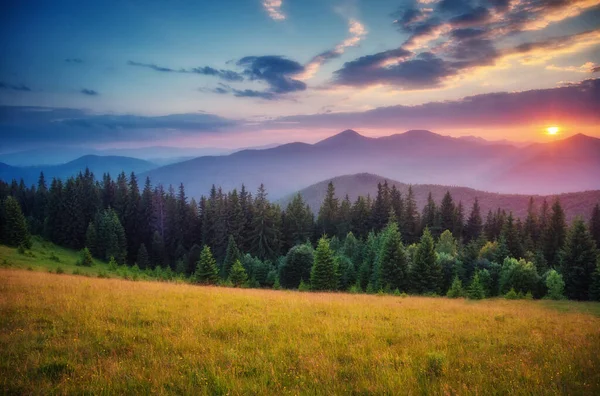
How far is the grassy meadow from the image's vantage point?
616 cm

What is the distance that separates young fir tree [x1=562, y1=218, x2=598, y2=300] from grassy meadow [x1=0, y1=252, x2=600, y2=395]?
41.5m

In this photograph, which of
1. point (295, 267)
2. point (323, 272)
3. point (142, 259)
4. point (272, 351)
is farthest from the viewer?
point (142, 259)

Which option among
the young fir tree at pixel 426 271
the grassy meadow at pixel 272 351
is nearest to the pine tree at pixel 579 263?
the young fir tree at pixel 426 271

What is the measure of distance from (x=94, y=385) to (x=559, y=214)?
298 ft

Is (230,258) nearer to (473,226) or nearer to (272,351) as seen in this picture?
(272,351)

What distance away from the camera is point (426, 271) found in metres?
40.1

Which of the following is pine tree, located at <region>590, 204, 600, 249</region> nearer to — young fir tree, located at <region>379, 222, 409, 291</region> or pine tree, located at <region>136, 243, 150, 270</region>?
young fir tree, located at <region>379, 222, 409, 291</region>

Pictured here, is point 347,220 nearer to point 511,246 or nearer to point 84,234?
point 511,246

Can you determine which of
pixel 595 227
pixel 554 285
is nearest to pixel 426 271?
pixel 554 285

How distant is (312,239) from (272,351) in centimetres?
7552

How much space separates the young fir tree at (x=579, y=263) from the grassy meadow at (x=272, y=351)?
4152 cm

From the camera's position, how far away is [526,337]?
9.91 m

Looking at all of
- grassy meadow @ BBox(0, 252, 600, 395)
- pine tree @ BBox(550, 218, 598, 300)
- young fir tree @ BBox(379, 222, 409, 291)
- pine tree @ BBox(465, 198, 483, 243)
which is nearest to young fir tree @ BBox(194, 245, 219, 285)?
young fir tree @ BBox(379, 222, 409, 291)

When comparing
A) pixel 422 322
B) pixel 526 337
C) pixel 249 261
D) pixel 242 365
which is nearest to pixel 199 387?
pixel 242 365
